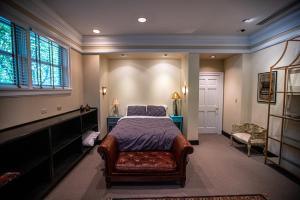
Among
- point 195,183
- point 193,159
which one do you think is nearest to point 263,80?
point 193,159

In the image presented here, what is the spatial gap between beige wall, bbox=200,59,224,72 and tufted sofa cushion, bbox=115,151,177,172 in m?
3.58

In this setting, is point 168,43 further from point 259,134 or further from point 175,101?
point 259,134

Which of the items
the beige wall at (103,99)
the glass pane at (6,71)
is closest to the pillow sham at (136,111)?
the beige wall at (103,99)

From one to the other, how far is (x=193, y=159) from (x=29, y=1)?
4.13 m

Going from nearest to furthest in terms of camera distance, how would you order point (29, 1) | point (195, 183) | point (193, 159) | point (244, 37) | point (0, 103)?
point (0, 103)
point (29, 1)
point (195, 183)
point (193, 159)
point (244, 37)

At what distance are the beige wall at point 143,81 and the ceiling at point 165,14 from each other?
1366 mm

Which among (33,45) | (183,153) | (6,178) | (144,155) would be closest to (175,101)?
(144,155)

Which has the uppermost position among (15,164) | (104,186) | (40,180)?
(15,164)

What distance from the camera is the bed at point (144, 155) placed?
2.41m

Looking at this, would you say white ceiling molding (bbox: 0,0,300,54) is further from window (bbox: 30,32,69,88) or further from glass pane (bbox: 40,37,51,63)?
glass pane (bbox: 40,37,51,63)

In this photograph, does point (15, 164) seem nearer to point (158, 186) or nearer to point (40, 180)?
point (40, 180)

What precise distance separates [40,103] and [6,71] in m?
0.75

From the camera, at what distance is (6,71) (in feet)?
6.66

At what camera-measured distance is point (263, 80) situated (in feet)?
12.3
